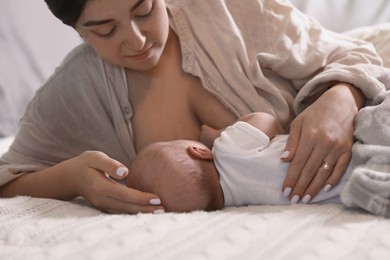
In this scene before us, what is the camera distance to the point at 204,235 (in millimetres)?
814

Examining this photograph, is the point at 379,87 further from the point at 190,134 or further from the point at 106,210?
the point at 106,210

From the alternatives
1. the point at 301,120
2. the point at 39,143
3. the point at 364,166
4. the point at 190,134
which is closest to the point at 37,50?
the point at 39,143

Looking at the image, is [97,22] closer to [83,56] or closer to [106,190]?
[83,56]

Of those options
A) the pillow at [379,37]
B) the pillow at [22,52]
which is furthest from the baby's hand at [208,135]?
the pillow at [22,52]

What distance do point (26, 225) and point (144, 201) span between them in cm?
20

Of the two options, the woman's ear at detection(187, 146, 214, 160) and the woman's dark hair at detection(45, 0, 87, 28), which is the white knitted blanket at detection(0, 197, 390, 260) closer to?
the woman's ear at detection(187, 146, 214, 160)

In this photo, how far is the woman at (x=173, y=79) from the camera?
1.18 meters

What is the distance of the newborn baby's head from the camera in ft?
3.29

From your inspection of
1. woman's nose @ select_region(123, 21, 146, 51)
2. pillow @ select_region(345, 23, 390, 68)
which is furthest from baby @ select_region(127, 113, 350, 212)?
pillow @ select_region(345, 23, 390, 68)

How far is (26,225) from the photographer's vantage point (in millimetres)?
893

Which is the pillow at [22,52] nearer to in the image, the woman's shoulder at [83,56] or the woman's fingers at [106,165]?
the woman's shoulder at [83,56]

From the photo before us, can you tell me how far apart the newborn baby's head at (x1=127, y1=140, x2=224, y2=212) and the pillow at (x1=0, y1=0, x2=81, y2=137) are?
88cm

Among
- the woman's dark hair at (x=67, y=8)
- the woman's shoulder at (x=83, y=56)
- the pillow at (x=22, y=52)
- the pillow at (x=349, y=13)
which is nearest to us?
the woman's dark hair at (x=67, y=8)

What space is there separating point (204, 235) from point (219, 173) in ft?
0.88
